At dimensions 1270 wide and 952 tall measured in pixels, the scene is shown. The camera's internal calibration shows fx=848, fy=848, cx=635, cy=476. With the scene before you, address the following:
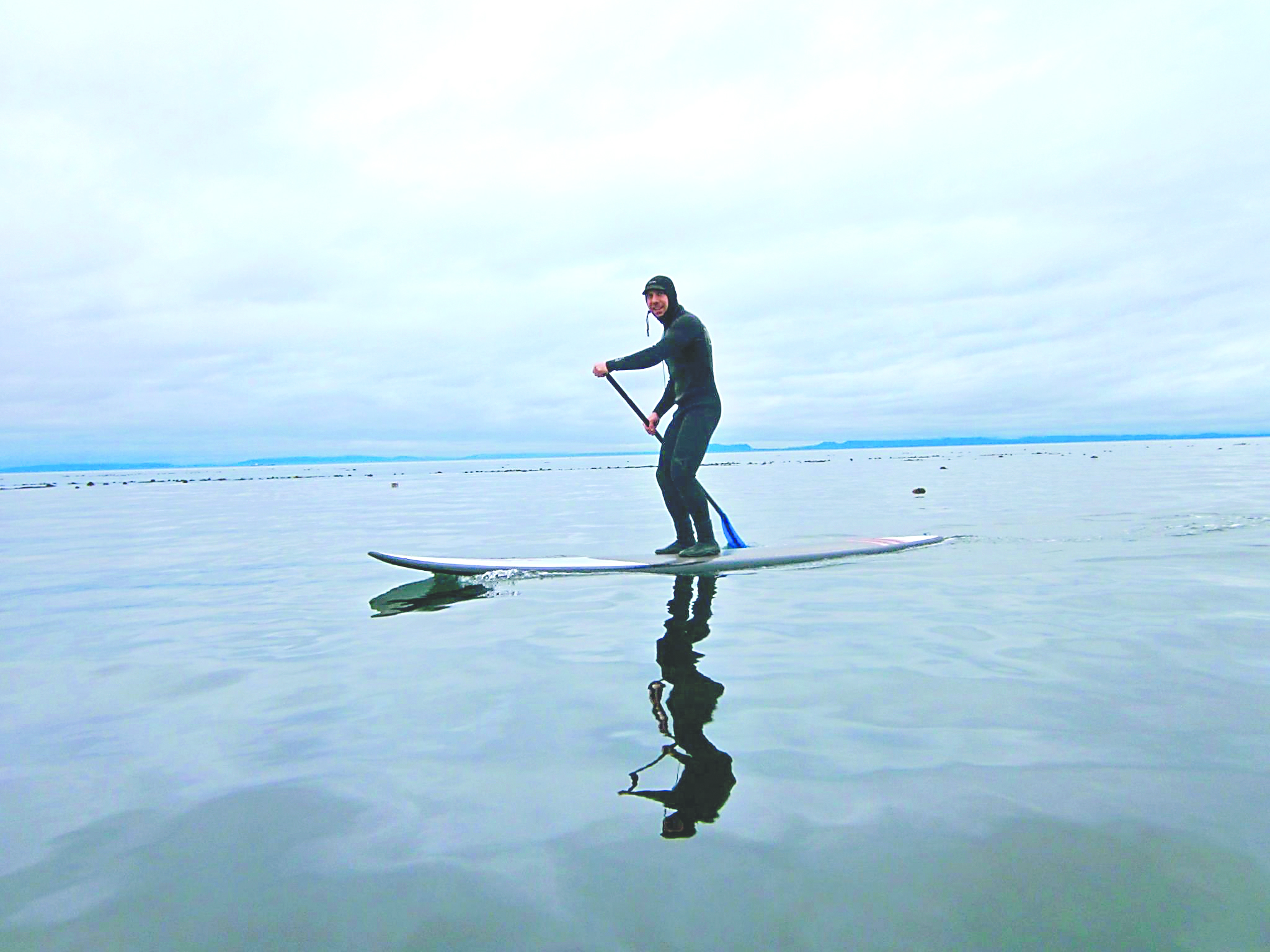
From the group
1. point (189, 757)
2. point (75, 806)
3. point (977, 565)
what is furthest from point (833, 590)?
point (75, 806)

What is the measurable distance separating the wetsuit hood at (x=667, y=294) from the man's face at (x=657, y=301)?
0.02 meters

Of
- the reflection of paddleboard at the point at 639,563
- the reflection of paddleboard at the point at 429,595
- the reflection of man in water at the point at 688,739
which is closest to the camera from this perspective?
the reflection of man in water at the point at 688,739

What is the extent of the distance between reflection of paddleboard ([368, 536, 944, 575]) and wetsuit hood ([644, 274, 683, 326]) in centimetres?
257

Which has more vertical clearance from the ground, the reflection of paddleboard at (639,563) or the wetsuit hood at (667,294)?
the wetsuit hood at (667,294)

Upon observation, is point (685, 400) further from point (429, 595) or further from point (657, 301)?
point (429, 595)

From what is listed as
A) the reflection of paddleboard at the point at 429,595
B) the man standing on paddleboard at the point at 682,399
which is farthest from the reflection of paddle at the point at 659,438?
the reflection of paddleboard at the point at 429,595

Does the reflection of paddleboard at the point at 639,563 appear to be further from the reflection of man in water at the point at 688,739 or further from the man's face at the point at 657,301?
the man's face at the point at 657,301

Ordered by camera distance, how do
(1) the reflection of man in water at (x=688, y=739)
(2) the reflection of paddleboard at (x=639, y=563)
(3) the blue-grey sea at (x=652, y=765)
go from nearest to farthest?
(3) the blue-grey sea at (x=652, y=765) < (1) the reflection of man in water at (x=688, y=739) < (2) the reflection of paddleboard at (x=639, y=563)

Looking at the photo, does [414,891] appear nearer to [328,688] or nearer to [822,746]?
[822,746]

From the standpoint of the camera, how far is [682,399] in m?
9.09

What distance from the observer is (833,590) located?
8.05 m

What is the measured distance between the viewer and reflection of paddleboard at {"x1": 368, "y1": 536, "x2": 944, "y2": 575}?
865 centimetres

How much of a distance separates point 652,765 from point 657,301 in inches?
240

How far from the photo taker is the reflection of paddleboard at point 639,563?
8.65 meters
